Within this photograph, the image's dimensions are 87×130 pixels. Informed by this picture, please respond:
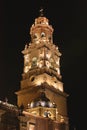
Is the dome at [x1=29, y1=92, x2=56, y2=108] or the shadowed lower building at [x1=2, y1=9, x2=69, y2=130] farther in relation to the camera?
the dome at [x1=29, y1=92, x2=56, y2=108]

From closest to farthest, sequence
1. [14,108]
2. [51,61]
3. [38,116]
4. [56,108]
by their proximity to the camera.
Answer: [14,108] < [38,116] < [56,108] < [51,61]

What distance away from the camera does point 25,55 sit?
70750 millimetres

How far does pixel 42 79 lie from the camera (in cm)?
6378

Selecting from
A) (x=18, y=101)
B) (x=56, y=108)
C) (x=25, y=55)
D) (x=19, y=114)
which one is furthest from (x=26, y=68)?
(x=19, y=114)

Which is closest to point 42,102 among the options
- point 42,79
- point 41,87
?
point 41,87

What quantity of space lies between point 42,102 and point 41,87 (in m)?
4.12

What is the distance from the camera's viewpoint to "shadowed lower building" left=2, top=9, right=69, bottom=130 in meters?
55.5

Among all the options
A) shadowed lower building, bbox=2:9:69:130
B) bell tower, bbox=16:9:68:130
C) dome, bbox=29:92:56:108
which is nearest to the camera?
shadowed lower building, bbox=2:9:69:130

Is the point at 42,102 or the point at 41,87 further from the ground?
the point at 41,87

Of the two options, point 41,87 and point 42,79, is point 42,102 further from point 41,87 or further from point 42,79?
point 42,79

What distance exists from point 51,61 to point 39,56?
3.32 meters

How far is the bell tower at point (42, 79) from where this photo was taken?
2313 inches

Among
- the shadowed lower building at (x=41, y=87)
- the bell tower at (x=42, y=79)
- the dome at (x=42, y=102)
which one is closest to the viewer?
the shadowed lower building at (x=41, y=87)

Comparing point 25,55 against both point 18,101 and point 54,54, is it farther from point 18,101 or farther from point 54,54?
point 18,101
